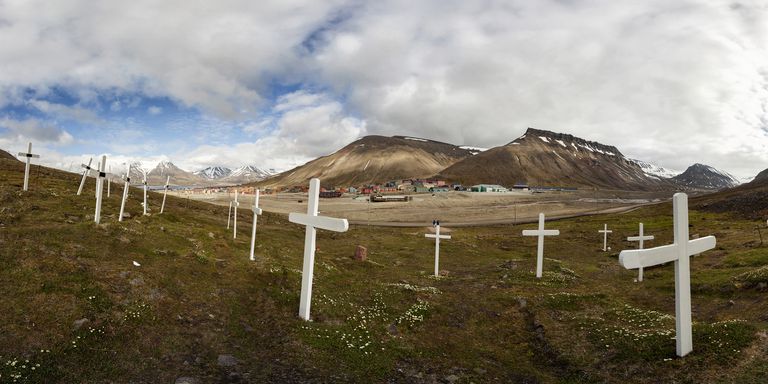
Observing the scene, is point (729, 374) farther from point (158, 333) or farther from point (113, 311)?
point (113, 311)

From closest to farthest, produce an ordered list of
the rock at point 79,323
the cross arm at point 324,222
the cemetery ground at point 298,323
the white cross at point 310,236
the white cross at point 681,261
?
the cemetery ground at point 298,323
the white cross at point 681,261
the rock at point 79,323
the cross arm at point 324,222
the white cross at point 310,236

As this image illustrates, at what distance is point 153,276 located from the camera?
16.2m

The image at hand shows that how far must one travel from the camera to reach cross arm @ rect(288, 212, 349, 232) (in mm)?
14172

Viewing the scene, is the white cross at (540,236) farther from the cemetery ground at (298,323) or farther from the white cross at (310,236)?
the white cross at (310,236)

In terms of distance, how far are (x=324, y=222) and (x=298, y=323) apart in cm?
396

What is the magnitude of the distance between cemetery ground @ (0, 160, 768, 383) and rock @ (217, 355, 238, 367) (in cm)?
4

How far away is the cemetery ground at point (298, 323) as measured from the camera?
10664 millimetres

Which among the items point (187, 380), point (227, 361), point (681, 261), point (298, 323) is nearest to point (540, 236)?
point (681, 261)

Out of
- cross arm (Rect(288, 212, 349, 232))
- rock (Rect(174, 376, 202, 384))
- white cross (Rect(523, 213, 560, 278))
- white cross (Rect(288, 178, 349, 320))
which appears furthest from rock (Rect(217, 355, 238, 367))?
white cross (Rect(523, 213, 560, 278))

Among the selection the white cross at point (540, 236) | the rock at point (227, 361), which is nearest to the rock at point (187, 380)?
the rock at point (227, 361)

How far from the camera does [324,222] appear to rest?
15266 mm

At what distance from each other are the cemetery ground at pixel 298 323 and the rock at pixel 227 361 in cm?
4

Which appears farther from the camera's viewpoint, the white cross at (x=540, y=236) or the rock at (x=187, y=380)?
the white cross at (x=540, y=236)

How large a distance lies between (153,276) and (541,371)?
15.6 m
